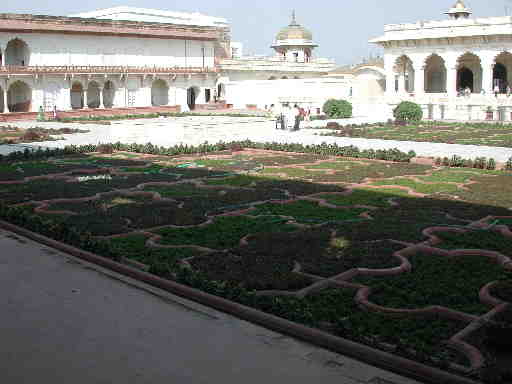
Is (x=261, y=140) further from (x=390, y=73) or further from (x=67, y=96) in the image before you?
(x=67, y=96)

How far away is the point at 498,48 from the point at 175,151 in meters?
21.8

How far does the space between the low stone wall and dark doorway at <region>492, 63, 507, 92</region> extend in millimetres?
17255

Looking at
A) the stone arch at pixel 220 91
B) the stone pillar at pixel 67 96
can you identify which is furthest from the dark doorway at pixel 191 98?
the stone pillar at pixel 67 96

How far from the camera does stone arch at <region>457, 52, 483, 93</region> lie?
111 feet

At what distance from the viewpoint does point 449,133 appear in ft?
63.1

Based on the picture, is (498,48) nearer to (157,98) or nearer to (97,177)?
(157,98)

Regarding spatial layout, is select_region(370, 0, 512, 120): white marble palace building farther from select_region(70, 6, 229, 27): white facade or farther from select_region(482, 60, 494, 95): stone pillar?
select_region(70, 6, 229, 27): white facade

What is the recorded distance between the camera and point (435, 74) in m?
36.5

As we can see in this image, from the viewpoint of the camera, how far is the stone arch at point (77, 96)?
125 ft

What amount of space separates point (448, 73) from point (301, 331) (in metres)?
30.5

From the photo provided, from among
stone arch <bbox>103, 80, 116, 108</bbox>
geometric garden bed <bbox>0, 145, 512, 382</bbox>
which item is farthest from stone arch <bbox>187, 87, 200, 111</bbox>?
geometric garden bed <bbox>0, 145, 512, 382</bbox>

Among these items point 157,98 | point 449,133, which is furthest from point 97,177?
point 157,98

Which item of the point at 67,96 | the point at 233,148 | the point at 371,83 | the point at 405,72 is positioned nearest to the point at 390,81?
the point at 405,72

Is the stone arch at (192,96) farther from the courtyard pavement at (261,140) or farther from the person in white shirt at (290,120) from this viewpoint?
the person in white shirt at (290,120)
